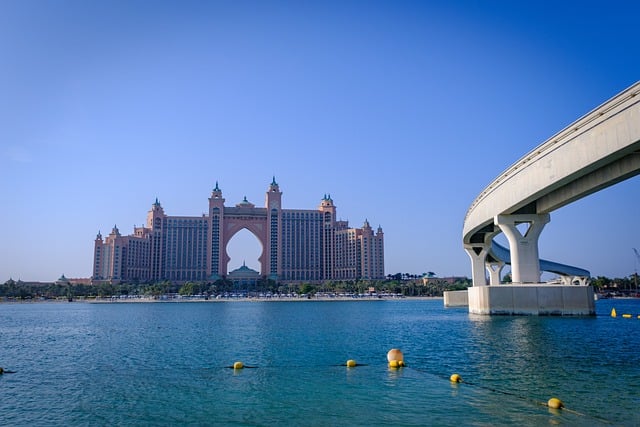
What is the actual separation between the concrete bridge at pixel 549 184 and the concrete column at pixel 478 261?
11436 millimetres

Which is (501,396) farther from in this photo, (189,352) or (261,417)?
(189,352)

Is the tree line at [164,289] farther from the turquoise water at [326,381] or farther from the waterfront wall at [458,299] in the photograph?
the turquoise water at [326,381]

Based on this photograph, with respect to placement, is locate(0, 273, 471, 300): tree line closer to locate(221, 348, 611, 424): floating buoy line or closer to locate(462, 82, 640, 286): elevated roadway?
locate(462, 82, 640, 286): elevated roadway

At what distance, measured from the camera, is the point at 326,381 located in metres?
21.8

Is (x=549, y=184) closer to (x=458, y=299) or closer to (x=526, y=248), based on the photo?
(x=526, y=248)

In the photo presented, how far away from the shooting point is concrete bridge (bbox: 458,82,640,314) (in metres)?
31.0

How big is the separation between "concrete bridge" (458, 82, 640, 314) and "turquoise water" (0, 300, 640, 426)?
1150 cm

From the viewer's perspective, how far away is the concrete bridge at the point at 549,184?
31.0 metres

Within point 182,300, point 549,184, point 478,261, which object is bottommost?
point 182,300

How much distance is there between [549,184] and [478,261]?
43.6 meters

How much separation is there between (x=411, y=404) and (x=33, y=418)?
12247 millimetres

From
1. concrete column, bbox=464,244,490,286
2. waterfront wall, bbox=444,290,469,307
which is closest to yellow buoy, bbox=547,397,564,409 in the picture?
concrete column, bbox=464,244,490,286

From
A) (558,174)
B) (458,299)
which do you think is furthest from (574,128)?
(458,299)

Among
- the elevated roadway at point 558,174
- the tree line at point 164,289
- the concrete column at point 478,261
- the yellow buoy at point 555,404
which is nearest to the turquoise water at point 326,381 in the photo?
the yellow buoy at point 555,404
